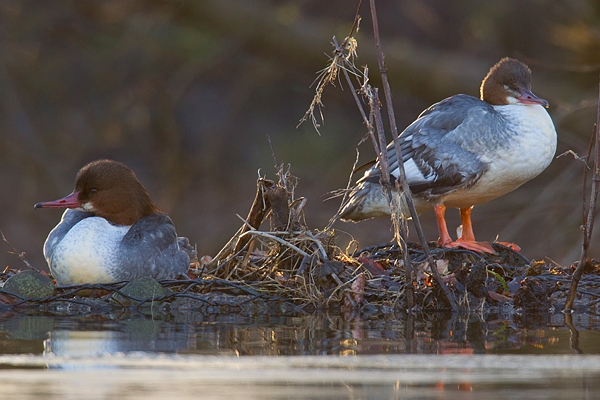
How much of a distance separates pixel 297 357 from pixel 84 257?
5.71ft

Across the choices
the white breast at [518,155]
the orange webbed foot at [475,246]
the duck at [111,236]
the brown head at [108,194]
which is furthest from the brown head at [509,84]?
the brown head at [108,194]

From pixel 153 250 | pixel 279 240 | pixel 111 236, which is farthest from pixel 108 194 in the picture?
pixel 279 240

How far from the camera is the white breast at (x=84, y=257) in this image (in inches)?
187

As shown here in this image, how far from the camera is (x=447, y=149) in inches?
216

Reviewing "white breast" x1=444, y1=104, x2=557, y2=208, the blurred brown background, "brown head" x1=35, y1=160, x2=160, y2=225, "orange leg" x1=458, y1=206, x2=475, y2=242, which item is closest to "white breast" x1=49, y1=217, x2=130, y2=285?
"brown head" x1=35, y1=160, x2=160, y2=225

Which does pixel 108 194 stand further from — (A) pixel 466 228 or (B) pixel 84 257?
(A) pixel 466 228

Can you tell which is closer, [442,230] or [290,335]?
[290,335]

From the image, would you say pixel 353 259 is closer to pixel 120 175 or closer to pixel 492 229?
pixel 120 175

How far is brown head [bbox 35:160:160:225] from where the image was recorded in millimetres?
5148

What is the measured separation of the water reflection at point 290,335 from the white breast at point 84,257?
1.33 ft

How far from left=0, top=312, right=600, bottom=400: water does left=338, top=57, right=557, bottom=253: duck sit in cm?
123

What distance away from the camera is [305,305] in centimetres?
459

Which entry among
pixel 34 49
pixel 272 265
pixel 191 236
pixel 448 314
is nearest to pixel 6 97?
pixel 34 49

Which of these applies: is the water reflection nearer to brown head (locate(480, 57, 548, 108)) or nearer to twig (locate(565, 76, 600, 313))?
twig (locate(565, 76, 600, 313))
